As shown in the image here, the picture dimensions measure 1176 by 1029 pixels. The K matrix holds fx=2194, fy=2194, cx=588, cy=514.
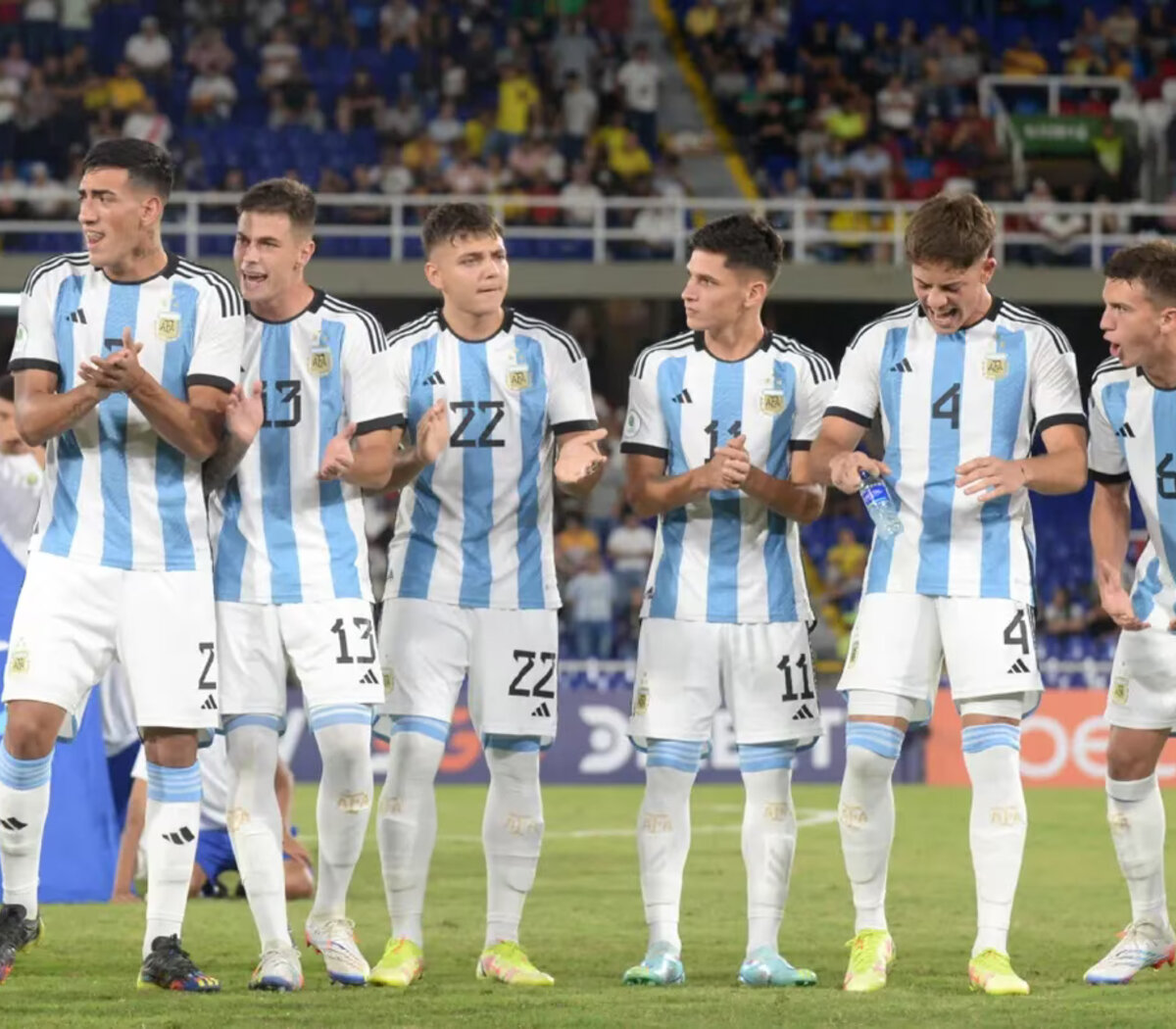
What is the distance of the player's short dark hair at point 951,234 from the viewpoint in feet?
22.7

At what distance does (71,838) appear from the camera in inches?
376

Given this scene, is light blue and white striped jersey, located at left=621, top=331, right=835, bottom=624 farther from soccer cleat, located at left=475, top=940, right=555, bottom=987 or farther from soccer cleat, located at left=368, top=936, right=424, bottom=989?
soccer cleat, located at left=368, top=936, right=424, bottom=989

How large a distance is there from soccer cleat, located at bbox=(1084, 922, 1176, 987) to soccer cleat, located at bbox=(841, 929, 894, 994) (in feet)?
2.39

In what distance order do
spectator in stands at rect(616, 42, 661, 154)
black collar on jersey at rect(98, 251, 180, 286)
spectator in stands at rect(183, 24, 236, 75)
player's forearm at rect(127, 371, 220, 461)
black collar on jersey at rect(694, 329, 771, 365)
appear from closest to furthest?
1. player's forearm at rect(127, 371, 220, 461)
2. black collar on jersey at rect(98, 251, 180, 286)
3. black collar on jersey at rect(694, 329, 771, 365)
4. spectator in stands at rect(183, 24, 236, 75)
5. spectator in stands at rect(616, 42, 661, 154)

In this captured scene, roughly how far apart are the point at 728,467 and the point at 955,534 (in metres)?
0.78

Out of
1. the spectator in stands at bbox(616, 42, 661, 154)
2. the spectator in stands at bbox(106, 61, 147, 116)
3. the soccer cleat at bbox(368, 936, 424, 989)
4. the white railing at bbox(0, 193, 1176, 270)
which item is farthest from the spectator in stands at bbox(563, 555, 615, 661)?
the soccer cleat at bbox(368, 936, 424, 989)

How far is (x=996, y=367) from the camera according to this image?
710 centimetres

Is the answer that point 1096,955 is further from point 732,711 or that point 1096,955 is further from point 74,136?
point 74,136

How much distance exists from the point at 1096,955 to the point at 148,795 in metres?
3.59

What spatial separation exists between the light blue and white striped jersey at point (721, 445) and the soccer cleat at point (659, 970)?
1.08 metres

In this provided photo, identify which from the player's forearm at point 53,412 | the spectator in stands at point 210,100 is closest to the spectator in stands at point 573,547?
the spectator in stands at point 210,100

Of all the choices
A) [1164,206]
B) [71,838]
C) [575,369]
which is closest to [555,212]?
[1164,206]

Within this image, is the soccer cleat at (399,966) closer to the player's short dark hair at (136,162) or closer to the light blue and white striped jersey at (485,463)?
the light blue and white striped jersey at (485,463)

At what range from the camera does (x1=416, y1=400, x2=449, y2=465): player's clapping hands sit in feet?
23.0
